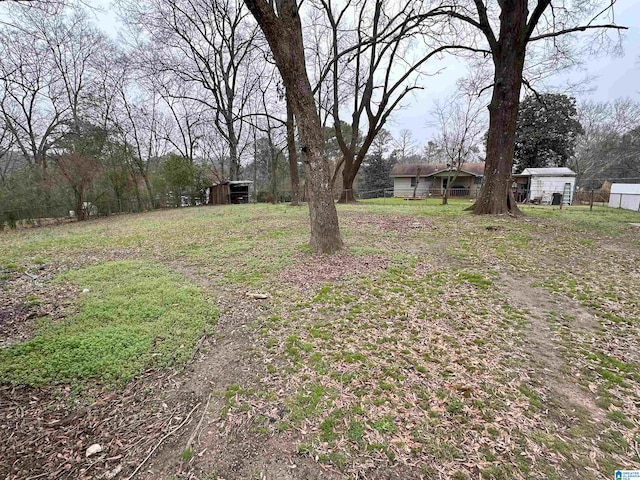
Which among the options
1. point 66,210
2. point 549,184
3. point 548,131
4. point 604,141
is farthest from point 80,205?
point 604,141

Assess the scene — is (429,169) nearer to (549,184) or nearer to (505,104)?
(549,184)

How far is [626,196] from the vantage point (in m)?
12.8

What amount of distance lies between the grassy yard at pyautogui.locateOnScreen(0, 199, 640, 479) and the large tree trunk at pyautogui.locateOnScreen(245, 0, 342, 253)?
55cm

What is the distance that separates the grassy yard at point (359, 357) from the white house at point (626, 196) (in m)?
11.4

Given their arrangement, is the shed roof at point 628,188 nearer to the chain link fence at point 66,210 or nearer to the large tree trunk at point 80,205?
the large tree trunk at point 80,205

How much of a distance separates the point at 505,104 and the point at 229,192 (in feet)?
59.4

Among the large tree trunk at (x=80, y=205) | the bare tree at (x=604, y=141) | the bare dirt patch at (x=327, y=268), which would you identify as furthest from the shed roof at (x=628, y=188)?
the large tree trunk at (x=80, y=205)

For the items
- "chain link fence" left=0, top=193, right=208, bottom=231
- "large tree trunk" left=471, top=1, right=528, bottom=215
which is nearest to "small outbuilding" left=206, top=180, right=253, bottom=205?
"chain link fence" left=0, top=193, right=208, bottom=231

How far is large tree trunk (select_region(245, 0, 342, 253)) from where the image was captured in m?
4.25

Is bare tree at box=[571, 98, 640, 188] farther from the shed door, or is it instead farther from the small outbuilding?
the small outbuilding

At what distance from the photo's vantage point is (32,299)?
138 inches

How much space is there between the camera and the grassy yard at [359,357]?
160 centimetres

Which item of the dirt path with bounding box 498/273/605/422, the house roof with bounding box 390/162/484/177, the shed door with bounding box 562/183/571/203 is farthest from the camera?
the house roof with bounding box 390/162/484/177

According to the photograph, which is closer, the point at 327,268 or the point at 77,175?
the point at 327,268
